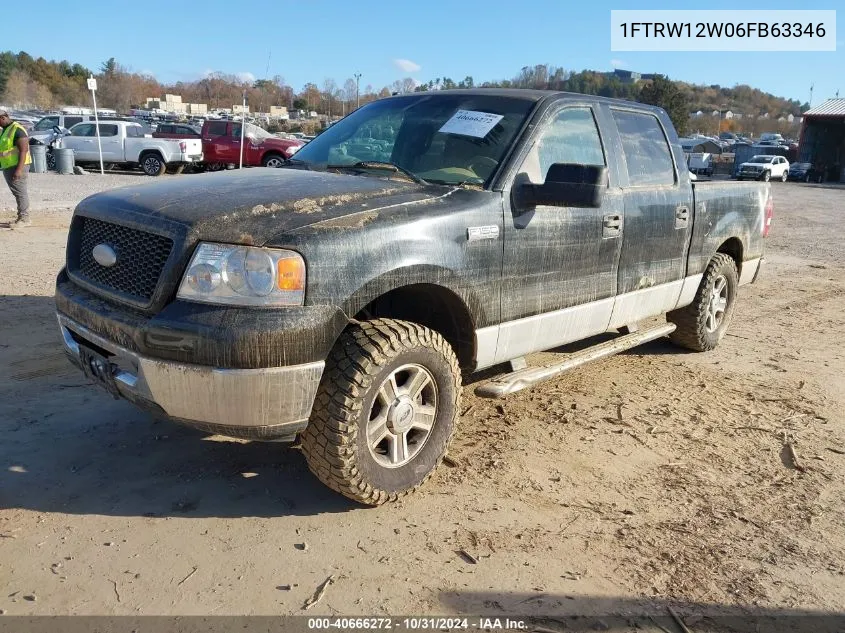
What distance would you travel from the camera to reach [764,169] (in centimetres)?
3916

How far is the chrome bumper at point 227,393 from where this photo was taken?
9.20 feet

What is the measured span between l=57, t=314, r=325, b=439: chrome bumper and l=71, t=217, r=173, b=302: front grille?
29cm

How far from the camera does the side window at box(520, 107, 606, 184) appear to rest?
3983 millimetres

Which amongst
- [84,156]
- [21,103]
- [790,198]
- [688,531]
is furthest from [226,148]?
[21,103]

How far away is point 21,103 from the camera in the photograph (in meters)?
88.2

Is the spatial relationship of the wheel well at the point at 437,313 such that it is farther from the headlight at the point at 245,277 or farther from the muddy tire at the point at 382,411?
the headlight at the point at 245,277

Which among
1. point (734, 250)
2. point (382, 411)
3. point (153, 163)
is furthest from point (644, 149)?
point (153, 163)

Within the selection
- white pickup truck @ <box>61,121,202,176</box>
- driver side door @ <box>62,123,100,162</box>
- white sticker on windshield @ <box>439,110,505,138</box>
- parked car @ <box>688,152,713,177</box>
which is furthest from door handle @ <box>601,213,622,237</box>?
parked car @ <box>688,152,713,177</box>

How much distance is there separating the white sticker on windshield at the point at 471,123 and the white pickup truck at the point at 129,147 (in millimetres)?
20713

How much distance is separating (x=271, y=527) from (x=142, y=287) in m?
1.20

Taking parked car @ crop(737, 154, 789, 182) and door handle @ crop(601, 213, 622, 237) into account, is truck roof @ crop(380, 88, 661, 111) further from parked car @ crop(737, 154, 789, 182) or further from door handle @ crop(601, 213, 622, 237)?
parked car @ crop(737, 154, 789, 182)

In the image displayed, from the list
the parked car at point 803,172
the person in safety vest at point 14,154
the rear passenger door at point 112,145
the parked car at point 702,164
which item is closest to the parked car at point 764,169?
the parked car at point 803,172

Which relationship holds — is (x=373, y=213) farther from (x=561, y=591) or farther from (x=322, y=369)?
(x=561, y=591)

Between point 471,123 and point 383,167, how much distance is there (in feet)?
1.87
